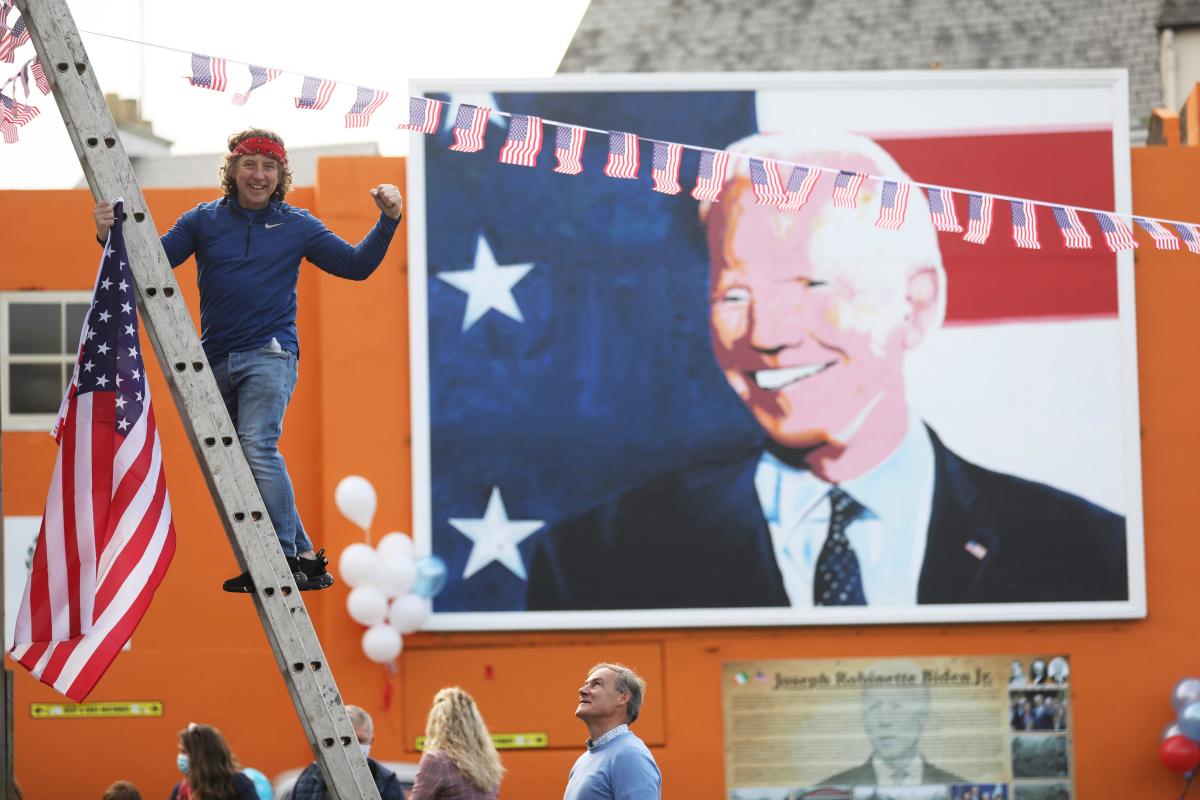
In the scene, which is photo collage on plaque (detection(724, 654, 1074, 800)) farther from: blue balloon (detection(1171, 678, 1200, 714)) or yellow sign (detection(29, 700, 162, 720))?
yellow sign (detection(29, 700, 162, 720))

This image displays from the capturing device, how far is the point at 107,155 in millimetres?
4418

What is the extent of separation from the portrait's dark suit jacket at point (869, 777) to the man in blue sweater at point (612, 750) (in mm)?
6736

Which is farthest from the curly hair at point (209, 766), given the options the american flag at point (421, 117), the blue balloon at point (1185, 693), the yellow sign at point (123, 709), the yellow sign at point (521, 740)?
the blue balloon at point (1185, 693)

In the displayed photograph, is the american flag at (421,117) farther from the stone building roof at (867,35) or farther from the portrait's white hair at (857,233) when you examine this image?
the stone building roof at (867,35)

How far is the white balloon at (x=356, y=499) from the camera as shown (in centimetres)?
1162

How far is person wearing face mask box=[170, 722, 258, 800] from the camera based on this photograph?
24.5ft

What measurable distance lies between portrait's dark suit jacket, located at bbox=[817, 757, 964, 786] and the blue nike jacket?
8.13 metres

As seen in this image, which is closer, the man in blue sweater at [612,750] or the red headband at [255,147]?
the red headband at [255,147]

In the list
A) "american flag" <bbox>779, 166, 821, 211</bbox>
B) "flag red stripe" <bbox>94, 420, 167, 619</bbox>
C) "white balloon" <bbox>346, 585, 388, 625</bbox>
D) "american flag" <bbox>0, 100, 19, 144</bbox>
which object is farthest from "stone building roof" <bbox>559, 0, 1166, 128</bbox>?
"flag red stripe" <bbox>94, 420, 167, 619</bbox>

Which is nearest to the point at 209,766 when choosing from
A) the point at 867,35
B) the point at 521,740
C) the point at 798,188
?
the point at 798,188

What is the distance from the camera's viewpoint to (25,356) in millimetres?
12375

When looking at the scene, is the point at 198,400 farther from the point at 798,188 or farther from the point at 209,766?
the point at 798,188

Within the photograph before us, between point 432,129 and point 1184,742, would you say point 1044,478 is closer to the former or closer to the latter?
point 1184,742

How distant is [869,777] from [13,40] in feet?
29.3
